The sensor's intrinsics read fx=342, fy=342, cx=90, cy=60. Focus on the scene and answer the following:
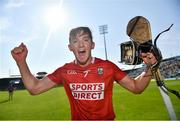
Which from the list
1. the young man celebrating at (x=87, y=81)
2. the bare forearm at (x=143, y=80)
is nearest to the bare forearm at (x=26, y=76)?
the young man celebrating at (x=87, y=81)

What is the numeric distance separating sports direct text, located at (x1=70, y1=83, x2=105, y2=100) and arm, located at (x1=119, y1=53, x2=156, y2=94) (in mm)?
198

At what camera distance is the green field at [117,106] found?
418cm

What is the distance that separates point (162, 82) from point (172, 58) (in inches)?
19.5

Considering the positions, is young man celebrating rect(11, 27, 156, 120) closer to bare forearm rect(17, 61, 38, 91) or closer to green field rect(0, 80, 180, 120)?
bare forearm rect(17, 61, 38, 91)

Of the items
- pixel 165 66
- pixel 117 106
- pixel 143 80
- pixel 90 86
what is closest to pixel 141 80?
pixel 143 80

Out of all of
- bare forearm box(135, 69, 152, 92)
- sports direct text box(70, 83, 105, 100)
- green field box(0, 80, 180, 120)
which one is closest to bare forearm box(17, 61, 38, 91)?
sports direct text box(70, 83, 105, 100)

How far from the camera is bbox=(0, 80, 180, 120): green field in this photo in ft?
13.7

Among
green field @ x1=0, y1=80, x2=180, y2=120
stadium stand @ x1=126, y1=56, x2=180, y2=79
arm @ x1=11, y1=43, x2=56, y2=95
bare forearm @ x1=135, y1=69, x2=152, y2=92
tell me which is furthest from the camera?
green field @ x1=0, y1=80, x2=180, y2=120

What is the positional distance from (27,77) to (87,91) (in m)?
0.55

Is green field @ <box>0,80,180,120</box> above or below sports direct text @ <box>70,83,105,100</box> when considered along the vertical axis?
below

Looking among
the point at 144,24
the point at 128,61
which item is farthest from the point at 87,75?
the point at 144,24

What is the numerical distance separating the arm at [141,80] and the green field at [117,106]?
207 millimetres

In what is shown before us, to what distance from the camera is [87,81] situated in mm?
3096

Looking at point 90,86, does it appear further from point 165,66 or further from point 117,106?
point 117,106
